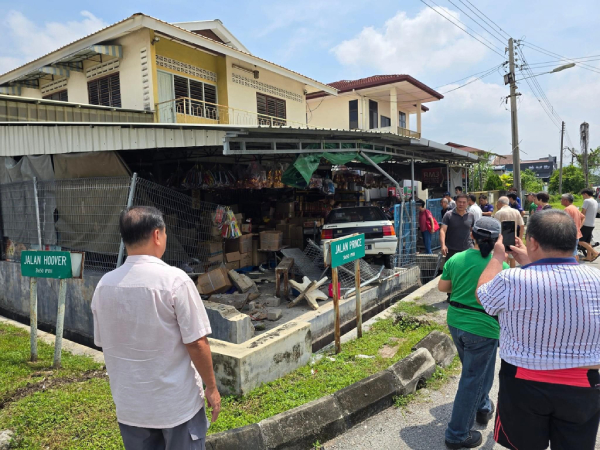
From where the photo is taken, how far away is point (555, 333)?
1934 mm

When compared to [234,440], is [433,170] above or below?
above

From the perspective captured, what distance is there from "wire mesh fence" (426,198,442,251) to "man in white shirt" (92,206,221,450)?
962cm

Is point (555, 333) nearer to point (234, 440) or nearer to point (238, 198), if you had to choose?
point (234, 440)

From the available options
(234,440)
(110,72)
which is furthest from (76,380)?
(110,72)

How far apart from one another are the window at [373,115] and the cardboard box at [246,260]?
15063 millimetres

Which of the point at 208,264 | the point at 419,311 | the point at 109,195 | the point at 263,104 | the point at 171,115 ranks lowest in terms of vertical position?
the point at 419,311

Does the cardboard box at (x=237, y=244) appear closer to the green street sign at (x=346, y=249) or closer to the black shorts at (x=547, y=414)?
the green street sign at (x=346, y=249)

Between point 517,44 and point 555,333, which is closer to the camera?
point 555,333

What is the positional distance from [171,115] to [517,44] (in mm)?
14018

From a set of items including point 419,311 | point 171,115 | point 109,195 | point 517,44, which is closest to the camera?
point 109,195

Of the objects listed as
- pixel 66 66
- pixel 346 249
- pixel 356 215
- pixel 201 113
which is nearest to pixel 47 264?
pixel 346 249

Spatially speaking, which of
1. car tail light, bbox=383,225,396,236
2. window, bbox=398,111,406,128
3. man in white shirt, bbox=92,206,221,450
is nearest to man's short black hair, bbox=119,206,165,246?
man in white shirt, bbox=92,206,221,450

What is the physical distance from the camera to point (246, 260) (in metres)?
9.14

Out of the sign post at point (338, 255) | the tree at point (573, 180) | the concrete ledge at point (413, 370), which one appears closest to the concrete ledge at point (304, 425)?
the concrete ledge at point (413, 370)
